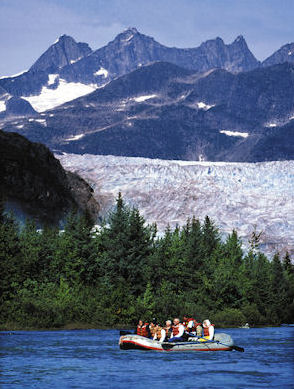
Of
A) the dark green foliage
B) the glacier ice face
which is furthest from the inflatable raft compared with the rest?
the glacier ice face

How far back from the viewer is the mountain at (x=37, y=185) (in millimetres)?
103188

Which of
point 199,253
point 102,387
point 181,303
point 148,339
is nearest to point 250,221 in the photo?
point 199,253

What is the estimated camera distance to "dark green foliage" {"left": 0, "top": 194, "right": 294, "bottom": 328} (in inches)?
2096

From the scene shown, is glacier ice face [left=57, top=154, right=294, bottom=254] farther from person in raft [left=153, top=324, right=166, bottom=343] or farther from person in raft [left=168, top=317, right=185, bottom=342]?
person in raft [left=153, top=324, right=166, bottom=343]

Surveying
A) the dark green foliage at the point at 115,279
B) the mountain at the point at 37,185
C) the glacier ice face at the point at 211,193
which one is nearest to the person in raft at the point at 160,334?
the dark green foliage at the point at 115,279

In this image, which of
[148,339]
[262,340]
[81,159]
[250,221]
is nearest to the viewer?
A: [148,339]

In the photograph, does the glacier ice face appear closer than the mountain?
Yes

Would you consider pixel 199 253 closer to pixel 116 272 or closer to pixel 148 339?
pixel 116 272

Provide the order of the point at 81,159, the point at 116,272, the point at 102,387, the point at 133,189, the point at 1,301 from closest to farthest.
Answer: the point at 102,387, the point at 1,301, the point at 116,272, the point at 133,189, the point at 81,159

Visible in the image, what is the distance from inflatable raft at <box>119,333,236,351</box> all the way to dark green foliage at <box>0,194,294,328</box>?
49.4ft

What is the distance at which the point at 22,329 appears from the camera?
50.5 meters

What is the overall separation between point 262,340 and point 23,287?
18192 mm

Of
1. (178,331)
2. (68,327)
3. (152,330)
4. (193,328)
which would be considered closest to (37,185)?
(68,327)

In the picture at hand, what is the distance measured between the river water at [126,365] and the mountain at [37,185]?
58797 millimetres
